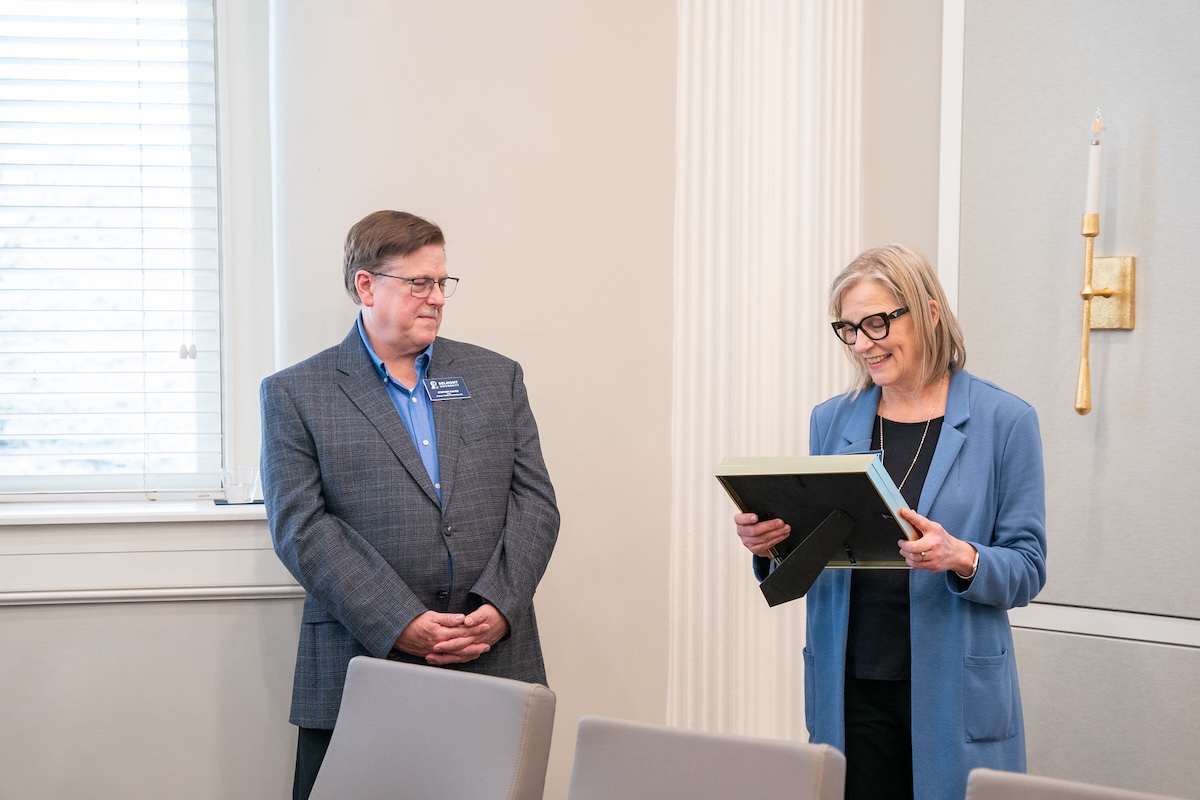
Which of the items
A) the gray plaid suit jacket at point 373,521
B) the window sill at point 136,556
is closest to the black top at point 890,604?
the gray plaid suit jacket at point 373,521

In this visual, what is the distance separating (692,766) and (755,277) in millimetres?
1980

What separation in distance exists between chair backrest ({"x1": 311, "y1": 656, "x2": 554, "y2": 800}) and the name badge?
0.84 meters

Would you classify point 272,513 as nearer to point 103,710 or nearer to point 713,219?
point 103,710

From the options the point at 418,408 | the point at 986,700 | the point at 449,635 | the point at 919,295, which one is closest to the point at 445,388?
the point at 418,408

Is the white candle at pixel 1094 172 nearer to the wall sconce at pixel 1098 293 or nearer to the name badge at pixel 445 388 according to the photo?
the wall sconce at pixel 1098 293

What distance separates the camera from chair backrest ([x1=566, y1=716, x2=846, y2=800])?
1.33 metres

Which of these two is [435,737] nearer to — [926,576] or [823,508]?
[823,508]

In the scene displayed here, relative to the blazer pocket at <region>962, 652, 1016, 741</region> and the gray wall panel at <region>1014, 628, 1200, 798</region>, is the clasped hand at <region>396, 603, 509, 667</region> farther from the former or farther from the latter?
the gray wall panel at <region>1014, 628, 1200, 798</region>

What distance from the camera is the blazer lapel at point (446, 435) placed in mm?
2406

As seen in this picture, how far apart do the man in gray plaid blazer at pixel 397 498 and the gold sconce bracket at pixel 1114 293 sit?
5.48ft

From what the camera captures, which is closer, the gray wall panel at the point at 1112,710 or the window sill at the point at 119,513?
the gray wall panel at the point at 1112,710

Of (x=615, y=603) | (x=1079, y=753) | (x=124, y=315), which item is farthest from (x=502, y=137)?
(x=1079, y=753)

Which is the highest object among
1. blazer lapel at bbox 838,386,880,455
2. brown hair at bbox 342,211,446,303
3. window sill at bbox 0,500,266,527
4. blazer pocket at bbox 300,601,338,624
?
brown hair at bbox 342,211,446,303

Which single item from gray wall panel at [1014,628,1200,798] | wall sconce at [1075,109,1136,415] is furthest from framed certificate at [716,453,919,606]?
gray wall panel at [1014,628,1200,798]
